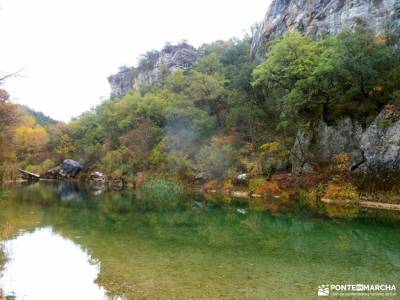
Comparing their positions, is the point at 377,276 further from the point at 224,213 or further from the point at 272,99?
the point at 272,99

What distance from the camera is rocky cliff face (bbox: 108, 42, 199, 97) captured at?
8038 cm

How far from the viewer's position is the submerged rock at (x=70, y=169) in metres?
67.5

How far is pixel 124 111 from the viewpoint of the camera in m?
61.4

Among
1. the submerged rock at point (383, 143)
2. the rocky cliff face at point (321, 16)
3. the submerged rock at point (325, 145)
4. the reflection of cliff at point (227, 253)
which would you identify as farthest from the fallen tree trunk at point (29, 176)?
the submerged rock at point (383, 143)

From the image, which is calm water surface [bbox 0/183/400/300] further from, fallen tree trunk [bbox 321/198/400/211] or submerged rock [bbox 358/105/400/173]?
submerged rock [bbox 358/105/400/173]

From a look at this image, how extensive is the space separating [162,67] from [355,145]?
54517mm

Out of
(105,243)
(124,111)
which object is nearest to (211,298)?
(105,243)

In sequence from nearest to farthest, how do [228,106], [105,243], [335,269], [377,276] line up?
1. [377,276]
2. [335,269]
3. [105,243]
4. [228,106]

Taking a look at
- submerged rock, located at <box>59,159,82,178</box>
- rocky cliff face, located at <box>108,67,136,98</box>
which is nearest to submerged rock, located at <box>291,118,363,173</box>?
submerged rock, located at <box>59,159,82,178</box>

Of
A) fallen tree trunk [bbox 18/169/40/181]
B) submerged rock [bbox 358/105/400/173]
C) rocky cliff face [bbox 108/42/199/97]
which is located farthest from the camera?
rocky cliff face [bbox 108/42/199/97]

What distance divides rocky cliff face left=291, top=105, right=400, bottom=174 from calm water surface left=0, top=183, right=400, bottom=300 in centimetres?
929

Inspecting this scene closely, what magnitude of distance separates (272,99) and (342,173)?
45.2ft

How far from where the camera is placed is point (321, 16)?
4541 cm

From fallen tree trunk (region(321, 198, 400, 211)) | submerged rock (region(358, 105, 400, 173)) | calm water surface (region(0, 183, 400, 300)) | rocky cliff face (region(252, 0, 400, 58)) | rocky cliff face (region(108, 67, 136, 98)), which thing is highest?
rocky cliff face (region(108, 67, 136, 98))
